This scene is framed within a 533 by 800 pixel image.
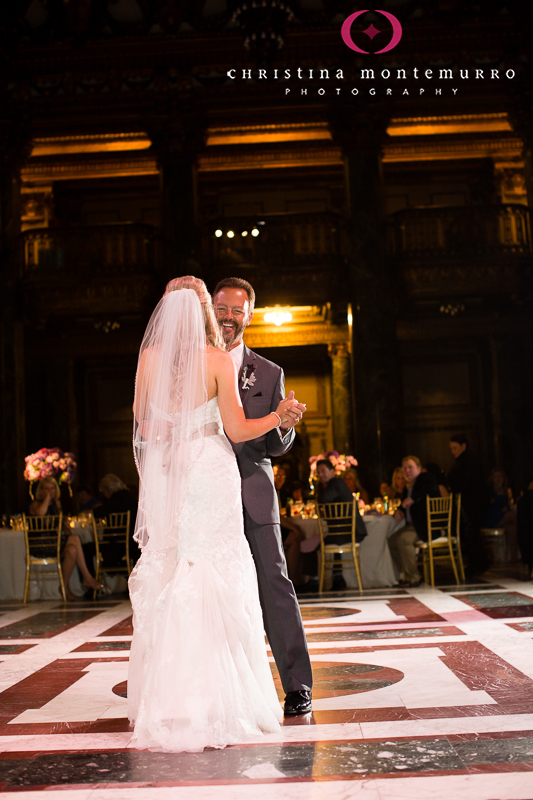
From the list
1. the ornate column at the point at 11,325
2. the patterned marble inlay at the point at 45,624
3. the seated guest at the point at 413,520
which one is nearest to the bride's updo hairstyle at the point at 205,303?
the patterned marble inlay at the point at 45,624

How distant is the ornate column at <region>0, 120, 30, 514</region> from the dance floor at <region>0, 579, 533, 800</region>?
6.94m

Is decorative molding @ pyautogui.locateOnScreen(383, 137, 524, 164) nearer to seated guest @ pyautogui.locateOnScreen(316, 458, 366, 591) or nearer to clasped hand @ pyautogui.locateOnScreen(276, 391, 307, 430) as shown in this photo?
seated guest @ pyautogui.locateOnScreen(316, 458, 366, 591)

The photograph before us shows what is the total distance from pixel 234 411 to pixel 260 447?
27 centimetres

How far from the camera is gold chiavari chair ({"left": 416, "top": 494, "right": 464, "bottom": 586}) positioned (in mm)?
7834

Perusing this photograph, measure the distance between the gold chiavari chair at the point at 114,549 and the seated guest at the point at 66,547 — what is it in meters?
0.16

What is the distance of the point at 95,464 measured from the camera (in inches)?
609

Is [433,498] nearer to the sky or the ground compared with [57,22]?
nearer to the ground

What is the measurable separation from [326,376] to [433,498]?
8020 mm

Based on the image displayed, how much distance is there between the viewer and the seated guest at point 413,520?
794 cm

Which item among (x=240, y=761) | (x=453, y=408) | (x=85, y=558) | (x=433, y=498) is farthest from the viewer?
(x=453, y=408)

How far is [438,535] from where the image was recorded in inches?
321

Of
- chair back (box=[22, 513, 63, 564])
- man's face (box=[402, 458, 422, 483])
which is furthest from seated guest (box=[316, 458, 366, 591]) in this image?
chair back (box=[22, 513, 63, 564])

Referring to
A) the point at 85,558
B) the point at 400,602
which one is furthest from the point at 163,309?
the point at 85,558

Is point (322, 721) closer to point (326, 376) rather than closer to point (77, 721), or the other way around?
point (77, 721)
